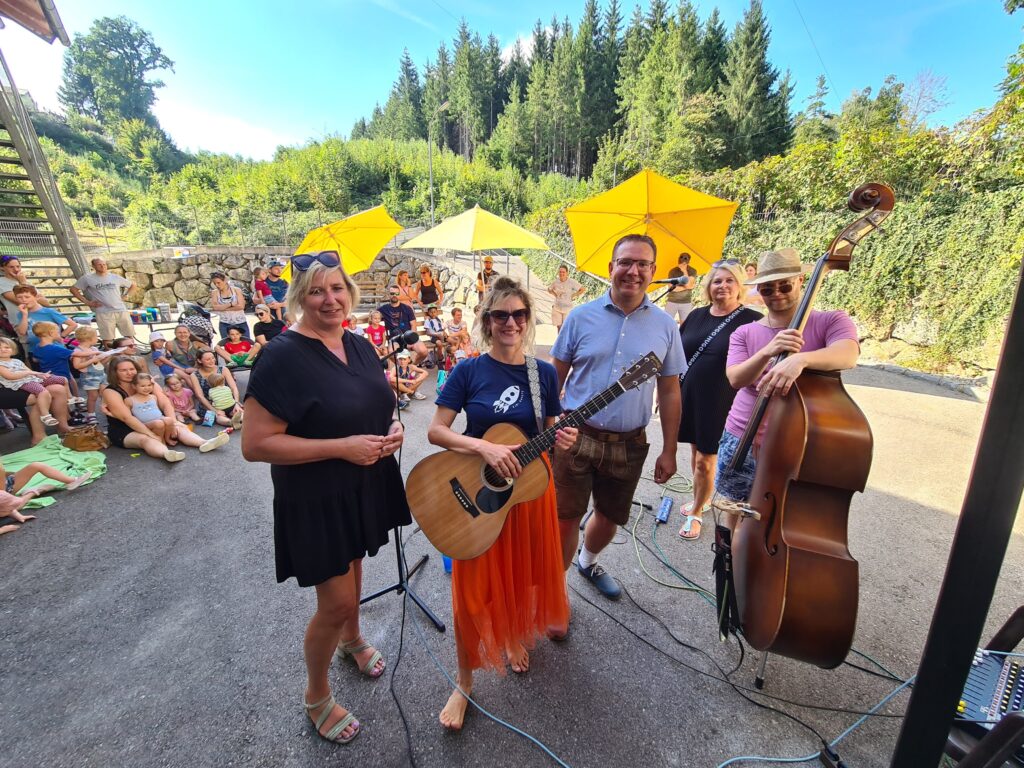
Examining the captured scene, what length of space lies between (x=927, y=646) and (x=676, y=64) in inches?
1661

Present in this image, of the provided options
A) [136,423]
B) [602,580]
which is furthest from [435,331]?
[602,580]

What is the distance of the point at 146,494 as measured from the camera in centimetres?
374

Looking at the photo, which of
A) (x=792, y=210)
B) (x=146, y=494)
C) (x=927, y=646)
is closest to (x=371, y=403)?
(x=927, y=646)

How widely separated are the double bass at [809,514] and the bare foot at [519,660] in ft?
3.45

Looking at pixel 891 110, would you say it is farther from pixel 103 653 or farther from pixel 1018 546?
pixel 103 653

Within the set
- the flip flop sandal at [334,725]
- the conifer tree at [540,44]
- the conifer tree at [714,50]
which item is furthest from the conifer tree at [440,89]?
the flip flop sandal at [334,725]

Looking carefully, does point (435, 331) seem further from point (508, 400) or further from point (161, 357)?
point (508, 400)

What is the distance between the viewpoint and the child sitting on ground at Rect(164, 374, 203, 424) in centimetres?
514

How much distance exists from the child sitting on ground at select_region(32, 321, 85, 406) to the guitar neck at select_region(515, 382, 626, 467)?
608 centimetres

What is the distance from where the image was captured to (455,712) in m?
1.87

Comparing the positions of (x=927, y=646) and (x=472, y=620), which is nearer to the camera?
(x=927, y=646)

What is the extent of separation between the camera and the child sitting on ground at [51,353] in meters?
4.97

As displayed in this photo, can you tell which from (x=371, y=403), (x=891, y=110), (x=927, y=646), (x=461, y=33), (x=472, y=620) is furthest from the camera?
(x=461, y=33)

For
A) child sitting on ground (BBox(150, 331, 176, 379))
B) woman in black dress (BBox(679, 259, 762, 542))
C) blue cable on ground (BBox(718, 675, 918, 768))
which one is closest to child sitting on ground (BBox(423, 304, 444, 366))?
child sitting on ground (BBox(150, 331, 176, 379))
